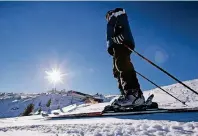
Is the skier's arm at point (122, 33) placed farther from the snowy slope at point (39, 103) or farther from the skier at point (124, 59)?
the snowy slope at point (39, 103)

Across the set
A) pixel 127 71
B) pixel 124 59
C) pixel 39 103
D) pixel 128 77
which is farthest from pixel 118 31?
pixel 39 103

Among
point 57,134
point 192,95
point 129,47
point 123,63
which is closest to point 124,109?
point 123,63

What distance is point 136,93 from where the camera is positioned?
4.91 meters

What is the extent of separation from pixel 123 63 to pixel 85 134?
275 cm

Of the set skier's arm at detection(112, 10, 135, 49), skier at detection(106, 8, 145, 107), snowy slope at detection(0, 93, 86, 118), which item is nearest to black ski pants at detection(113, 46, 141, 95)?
skier at detection(106, 8, 145, 107)

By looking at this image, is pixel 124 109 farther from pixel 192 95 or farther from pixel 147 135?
pixel 192 95

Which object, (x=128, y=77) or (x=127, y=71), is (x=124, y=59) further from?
(x=128, y=77)

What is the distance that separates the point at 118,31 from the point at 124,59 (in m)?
0.65

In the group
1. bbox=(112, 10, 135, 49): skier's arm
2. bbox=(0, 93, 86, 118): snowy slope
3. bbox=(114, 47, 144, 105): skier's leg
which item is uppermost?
bbox=(0, 93, 86, 118): snowy slope

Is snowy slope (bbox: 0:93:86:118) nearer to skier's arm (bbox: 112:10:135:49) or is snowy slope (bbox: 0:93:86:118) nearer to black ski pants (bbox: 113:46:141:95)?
skier's arm (bbox: 112:10:135:49)

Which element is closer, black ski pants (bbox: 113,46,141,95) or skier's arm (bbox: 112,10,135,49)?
black ski pants (bbox: 113,46,141,95)

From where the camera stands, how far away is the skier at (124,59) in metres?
4.91

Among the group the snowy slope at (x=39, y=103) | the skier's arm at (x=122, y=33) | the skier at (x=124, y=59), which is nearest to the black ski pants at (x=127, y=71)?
the skier at (x=124, y=59)

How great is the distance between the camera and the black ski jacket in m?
5.07
